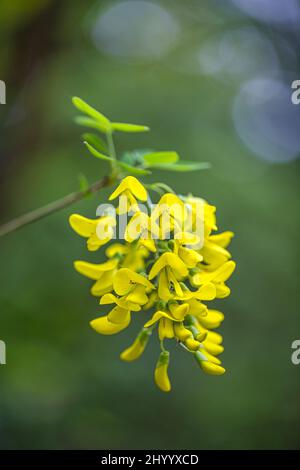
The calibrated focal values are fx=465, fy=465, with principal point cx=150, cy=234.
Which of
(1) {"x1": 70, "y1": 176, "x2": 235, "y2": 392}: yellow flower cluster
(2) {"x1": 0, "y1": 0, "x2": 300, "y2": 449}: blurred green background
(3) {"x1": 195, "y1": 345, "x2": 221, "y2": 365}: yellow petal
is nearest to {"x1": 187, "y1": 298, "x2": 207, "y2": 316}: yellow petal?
(1) {"x1": 70, "y1": 176, "x2": 235, "y2": 392}: yellow flower cluster

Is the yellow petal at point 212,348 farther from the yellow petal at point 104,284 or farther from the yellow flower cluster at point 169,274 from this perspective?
the yellow petal at point 104,284

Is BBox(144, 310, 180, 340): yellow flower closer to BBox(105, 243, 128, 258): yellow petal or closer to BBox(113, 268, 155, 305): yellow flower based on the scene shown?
BBox(113, 268, 155, 305): yellow flower

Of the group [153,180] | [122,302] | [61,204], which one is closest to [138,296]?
[122,302]

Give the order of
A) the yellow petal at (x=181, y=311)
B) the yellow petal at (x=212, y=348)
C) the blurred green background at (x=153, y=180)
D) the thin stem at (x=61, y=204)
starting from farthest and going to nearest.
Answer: the blurred green background at (x=153, y=180), the thin stem at (x=61, y=204), the yellow petal at (x=212, y=348), the yellow petal at (x=181, y=311)

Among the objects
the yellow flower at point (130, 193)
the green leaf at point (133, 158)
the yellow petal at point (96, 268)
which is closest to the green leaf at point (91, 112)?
the green leaf at point (133, 158)

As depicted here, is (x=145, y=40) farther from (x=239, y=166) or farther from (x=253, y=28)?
(x=239, y=166)

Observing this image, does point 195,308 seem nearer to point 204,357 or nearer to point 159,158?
point 204,357
